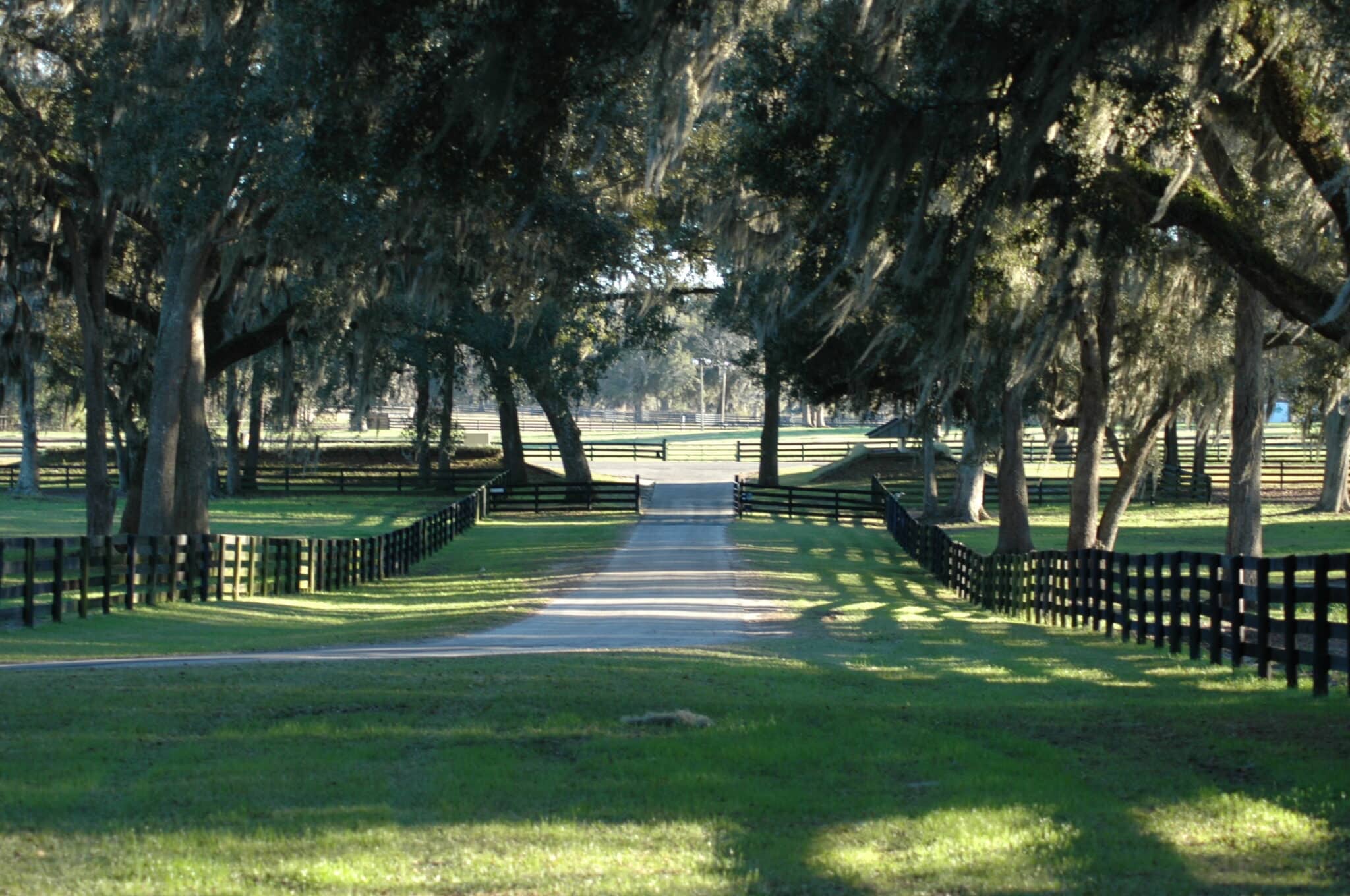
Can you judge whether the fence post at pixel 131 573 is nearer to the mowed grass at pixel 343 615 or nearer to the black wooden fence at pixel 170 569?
the black wooden fence at pixel 170 569

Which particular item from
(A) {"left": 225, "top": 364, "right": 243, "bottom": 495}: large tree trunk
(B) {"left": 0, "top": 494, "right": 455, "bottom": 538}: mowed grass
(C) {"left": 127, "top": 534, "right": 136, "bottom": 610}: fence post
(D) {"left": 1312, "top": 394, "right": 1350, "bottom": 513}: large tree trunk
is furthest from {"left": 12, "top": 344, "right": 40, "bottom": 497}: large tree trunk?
(D) {"left": 1312, "top": 394, "right": 1350, "bottom": 513}: large tree trunk

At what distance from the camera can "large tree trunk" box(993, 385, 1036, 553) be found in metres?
27.7

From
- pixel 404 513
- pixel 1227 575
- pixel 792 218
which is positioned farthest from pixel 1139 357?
pixel 404 513

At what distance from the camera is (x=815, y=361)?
29.1m

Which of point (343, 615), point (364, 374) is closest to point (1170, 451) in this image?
point (364, 374)

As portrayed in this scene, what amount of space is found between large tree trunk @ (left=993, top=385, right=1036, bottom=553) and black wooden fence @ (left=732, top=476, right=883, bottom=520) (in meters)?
19.3

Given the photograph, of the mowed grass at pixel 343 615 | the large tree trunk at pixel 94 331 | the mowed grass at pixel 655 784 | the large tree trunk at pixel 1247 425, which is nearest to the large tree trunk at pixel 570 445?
the mowed grass at pixel 343 615

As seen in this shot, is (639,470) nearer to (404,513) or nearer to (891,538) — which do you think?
(404,513)

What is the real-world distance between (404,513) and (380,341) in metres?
21.3

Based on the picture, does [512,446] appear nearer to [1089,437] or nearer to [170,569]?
[1089,437]

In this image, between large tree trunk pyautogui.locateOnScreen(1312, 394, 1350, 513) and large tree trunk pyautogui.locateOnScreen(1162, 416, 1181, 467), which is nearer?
large tree trunk pyautogui.locateOnScreen(1312, 394, 1350, 513)

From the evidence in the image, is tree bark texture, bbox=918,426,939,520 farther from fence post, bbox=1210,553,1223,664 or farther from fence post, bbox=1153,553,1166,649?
fence post, bbox=1210,553,1223,664

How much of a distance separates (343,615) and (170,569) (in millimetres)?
2584

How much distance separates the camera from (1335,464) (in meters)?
46.8
